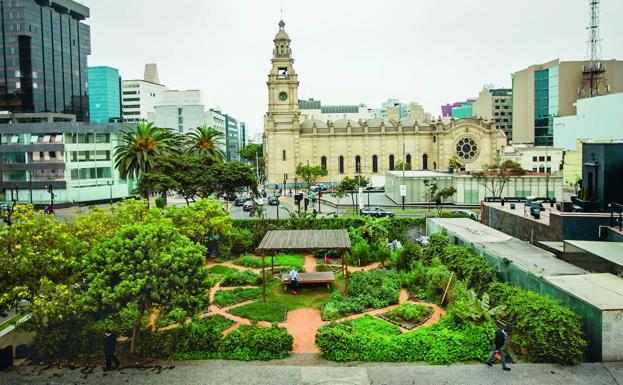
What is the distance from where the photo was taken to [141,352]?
1831 centimetres

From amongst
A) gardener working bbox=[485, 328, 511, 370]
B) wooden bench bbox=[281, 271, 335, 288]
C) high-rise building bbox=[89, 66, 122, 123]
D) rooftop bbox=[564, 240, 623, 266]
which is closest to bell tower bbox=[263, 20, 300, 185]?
high-rise building bbox=[89, 66, 122, 123]

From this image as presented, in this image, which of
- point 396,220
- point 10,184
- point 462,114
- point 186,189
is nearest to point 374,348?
point 396,220

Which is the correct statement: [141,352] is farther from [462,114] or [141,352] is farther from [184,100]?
[462,114]

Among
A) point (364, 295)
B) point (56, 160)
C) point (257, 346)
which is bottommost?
point (257, 346)

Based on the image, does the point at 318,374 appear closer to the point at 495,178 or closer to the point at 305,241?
the point at 305,241

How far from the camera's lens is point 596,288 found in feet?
60.3

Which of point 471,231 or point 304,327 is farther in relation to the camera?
point 471,231

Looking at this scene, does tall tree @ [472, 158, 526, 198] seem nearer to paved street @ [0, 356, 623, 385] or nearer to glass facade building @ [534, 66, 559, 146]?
paved street @ [0, 356, 623, 385]

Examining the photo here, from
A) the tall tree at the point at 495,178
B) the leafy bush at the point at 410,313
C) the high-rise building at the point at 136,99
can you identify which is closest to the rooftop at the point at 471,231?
the leafy bush at the point at 410,313

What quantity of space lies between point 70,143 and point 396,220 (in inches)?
1931

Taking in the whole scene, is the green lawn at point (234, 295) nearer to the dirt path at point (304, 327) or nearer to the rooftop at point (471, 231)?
the dirt path at point (304, 327)

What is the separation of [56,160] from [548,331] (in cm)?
6573

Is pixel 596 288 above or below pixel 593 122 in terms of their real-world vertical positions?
below

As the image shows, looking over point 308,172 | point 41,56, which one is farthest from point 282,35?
point 41,56
